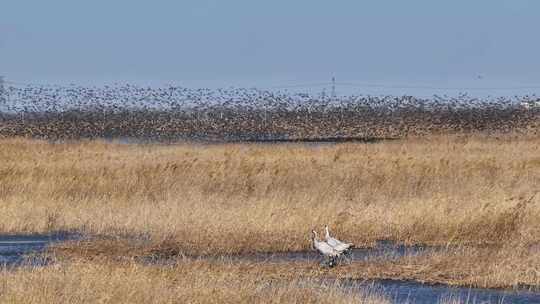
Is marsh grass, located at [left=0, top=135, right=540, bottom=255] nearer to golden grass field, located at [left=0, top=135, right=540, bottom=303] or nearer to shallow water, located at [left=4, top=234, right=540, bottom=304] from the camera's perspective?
golden grass field, located at [left=0, top=135, right=540, bottom=303]

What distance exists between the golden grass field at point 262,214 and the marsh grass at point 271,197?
0.04 meters

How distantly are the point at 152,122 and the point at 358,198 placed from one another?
50487mm

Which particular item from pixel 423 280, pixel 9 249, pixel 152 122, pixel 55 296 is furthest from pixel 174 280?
pixel 152 122

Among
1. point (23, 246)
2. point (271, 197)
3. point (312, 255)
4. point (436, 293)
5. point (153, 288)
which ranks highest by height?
point (153, 288)

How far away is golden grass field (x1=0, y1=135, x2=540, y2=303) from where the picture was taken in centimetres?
1526

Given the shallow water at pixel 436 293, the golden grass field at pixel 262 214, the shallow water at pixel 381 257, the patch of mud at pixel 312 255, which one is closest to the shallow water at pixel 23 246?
the shallow water at pixel 381 257

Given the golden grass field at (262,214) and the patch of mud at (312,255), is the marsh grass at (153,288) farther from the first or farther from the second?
the patch of mud at (312,255)

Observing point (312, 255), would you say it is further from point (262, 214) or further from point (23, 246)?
point (23, 246)

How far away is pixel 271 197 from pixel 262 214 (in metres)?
3.82

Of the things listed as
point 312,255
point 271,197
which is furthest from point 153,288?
point 271,197

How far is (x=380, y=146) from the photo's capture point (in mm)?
44719

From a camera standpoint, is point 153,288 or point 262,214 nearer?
point 153,288

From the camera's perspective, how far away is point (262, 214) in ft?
71.7

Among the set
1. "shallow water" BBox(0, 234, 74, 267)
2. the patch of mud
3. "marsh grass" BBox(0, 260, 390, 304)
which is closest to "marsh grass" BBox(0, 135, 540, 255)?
the patch of mud
